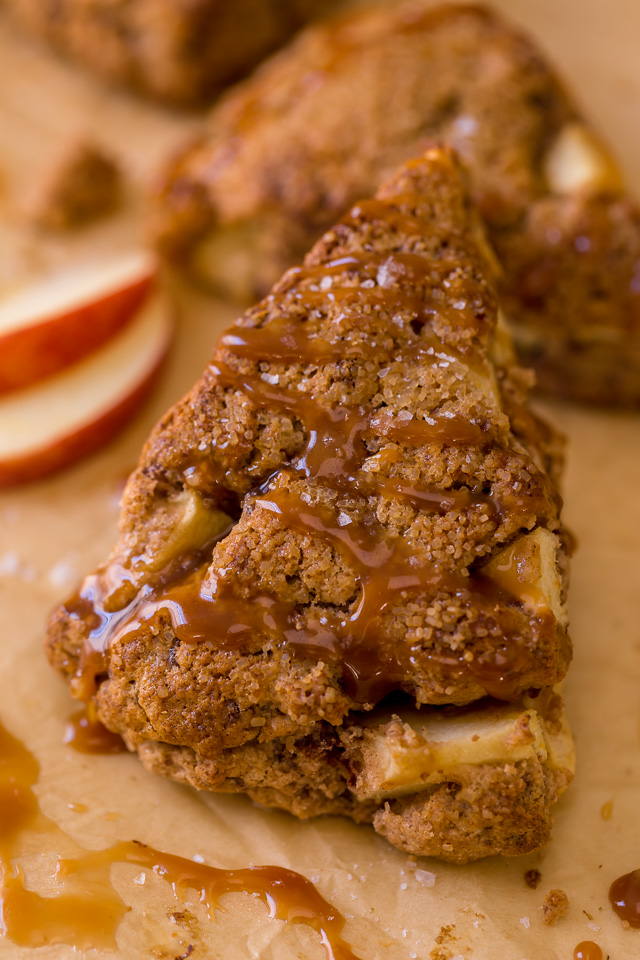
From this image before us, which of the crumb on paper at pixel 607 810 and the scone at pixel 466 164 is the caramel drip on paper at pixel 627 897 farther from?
the scone at pixel 466 164

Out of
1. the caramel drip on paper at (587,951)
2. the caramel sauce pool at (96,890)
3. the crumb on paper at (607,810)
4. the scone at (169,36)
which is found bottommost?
the crumb on paper at (607,810)

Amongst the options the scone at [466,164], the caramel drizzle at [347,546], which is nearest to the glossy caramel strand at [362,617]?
the caramel drizzle at [347,546]

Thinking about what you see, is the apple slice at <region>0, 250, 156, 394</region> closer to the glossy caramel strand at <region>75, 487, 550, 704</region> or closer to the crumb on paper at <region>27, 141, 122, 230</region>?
→ the crumb on paper at <region>27, 141, 122, 230</region>

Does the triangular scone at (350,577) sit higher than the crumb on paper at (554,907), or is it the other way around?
the triangular scone at (350,577)

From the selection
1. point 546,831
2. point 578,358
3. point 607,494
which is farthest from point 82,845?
point 578,358

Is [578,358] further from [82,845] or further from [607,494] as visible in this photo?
[82,845]

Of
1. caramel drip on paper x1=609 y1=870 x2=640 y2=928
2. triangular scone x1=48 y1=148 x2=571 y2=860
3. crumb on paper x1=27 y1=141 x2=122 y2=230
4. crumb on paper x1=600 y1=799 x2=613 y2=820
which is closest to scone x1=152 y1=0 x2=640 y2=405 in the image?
crumb on paper x1=27 y1=141 x2=122 y2=230
